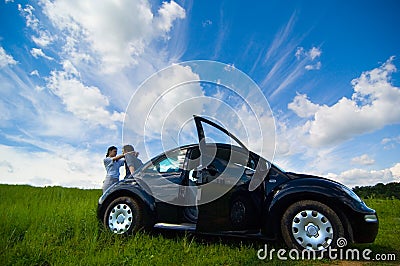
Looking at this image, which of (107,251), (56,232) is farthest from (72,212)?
(107,251)

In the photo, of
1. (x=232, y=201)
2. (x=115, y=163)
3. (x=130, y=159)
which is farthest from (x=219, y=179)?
A: (x=115, y=163)

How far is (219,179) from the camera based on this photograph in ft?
16.8

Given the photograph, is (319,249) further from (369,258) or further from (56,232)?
(56,232)

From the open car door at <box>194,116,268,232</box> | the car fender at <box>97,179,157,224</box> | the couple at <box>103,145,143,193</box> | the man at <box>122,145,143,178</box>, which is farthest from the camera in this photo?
the couple at <box>103,145,143,193</box>

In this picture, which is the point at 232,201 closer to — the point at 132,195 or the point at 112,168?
the point at 132,195

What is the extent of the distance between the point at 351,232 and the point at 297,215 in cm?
75

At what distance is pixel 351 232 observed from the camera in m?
4.53

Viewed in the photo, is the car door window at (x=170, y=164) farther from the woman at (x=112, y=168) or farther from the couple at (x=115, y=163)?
the woman at (x=112, y=168)

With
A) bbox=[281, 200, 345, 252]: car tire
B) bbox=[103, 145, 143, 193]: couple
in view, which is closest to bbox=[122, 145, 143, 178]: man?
bbox=[103, 145, 143, 193]: couple

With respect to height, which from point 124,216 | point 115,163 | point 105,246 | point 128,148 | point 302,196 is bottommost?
point 105,246

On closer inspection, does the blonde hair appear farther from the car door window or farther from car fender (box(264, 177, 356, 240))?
car fender (box(264, 177, 356, 240))

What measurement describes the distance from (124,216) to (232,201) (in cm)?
201

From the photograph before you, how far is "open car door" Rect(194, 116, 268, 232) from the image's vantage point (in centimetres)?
505

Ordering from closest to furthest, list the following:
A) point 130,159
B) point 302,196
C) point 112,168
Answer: point 302,196
point 130,159
point 112,168
